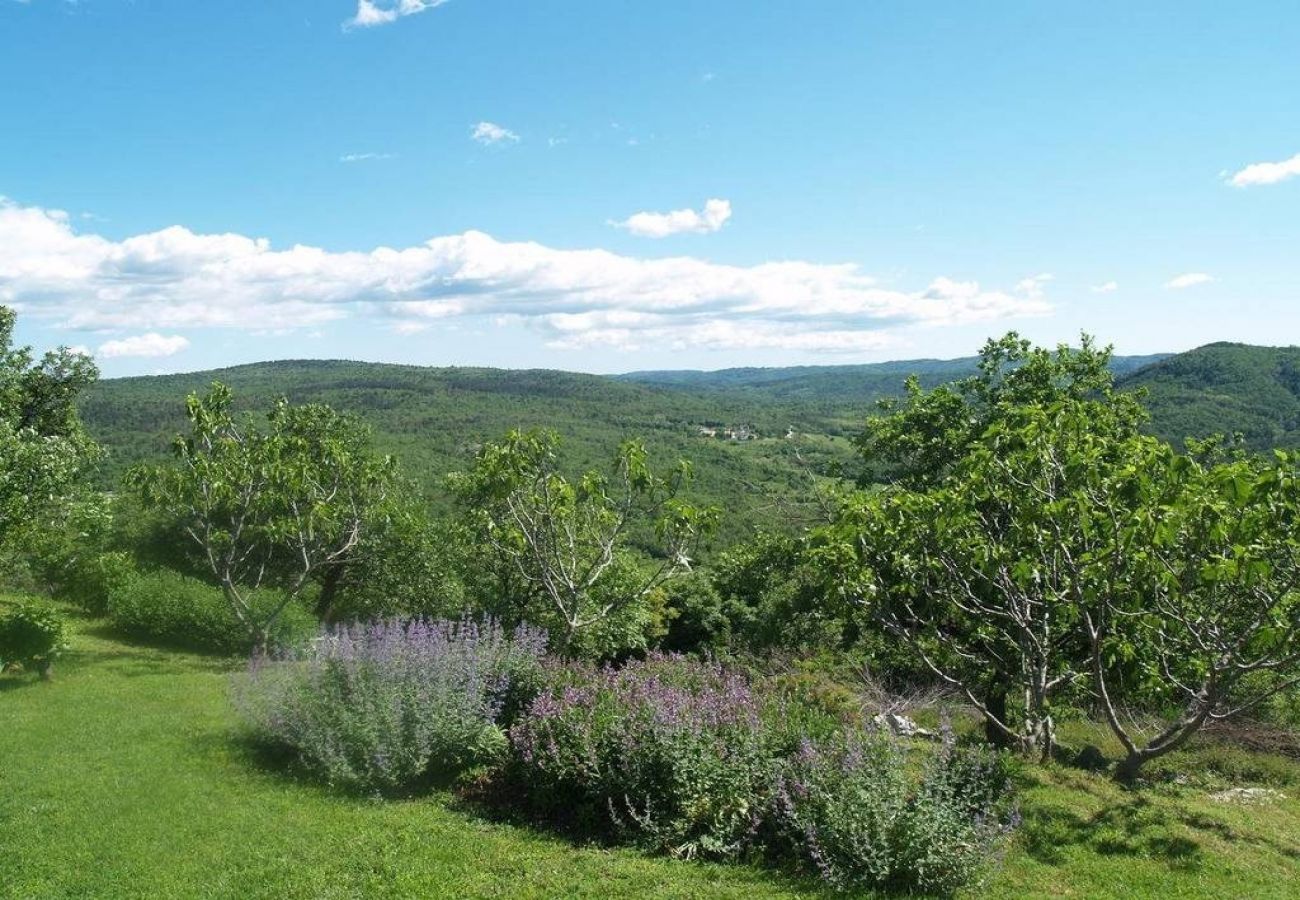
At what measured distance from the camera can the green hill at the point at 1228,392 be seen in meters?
88.9

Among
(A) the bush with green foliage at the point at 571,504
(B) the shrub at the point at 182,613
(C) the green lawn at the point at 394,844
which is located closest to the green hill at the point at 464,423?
(B) the shrub at the point at 182,613

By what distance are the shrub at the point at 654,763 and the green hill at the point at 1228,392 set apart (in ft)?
286

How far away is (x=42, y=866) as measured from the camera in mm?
7129

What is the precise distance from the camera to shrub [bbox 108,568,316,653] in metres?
22.5

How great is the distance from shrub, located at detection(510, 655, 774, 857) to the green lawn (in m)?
0.40

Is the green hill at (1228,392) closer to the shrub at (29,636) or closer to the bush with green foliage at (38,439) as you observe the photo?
the bush with green foliage at (38,439)

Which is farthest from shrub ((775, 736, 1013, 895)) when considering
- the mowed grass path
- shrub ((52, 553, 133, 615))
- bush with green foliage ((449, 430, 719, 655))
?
shrub ((52, 553, 133, 615))

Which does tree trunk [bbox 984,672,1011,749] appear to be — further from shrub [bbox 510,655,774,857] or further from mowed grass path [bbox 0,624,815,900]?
mowed grass path [bbox 0,624,815,900]

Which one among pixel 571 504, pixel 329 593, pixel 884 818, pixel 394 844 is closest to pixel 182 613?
pixel 329 593

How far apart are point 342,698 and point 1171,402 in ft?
371

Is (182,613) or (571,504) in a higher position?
(571,504)

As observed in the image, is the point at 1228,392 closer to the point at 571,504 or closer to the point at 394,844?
the point at 571,504

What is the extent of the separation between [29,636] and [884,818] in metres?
15.7

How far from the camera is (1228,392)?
106 m
